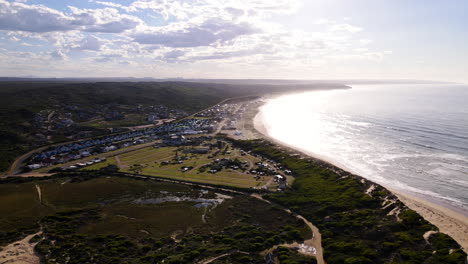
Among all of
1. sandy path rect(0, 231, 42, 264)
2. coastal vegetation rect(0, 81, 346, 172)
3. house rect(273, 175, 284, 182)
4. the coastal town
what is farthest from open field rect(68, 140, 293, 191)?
sandy path rect(0, 231, 42, 264)

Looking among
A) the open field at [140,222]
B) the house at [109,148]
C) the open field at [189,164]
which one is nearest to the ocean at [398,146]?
the open field at [189,164]

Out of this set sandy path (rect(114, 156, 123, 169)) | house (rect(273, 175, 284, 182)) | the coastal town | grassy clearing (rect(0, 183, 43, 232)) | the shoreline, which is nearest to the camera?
the shoreline

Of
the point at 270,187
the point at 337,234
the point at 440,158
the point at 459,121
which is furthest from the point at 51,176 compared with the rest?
the point at 459,121

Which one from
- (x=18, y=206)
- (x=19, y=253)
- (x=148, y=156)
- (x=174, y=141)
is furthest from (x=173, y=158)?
(x=19, y=253)

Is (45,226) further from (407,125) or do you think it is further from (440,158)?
(407,125)

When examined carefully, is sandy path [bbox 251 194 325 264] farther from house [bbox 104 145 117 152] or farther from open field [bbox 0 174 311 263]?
house [bbox 104 145 117 152]

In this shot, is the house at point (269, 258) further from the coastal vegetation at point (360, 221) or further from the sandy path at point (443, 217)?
the sandy path at point (443, 217)

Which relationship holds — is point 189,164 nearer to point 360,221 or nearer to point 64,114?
point 360,221
